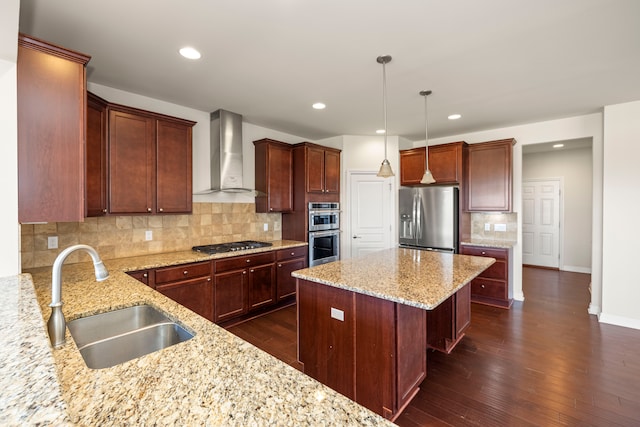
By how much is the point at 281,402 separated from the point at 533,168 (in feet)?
25.1

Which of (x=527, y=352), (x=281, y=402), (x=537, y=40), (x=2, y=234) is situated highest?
(x=537, y=40)

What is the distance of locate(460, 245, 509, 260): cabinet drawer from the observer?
396 cm

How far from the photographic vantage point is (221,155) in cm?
359

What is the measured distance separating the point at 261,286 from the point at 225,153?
A: 5.60 feet

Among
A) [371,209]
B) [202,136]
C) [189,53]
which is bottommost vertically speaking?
[371,209]

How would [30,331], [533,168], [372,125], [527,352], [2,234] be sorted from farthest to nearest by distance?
[533,168], [372,125], [527,352], [2,234], [30,331]

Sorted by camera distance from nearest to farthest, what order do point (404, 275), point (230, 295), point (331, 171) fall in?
point (404, 275), point (230, 295), point (331, 171)

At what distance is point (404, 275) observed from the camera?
216 centimetres

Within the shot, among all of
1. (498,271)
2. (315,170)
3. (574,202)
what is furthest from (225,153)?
(574,202)

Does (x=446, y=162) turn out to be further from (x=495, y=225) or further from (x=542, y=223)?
(x=542, y=223)

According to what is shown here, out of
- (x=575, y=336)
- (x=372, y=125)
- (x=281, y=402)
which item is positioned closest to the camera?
(x=281, y=402)

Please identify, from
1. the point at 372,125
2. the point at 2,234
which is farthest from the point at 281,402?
the point at 372,125

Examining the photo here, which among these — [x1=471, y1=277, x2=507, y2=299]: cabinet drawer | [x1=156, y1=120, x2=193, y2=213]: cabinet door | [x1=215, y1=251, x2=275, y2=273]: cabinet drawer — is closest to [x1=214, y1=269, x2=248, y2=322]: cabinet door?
[x1=215, y1=251, x2=275, y2=273]: cabinet drawer

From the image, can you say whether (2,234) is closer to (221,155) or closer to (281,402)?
(281,402)
